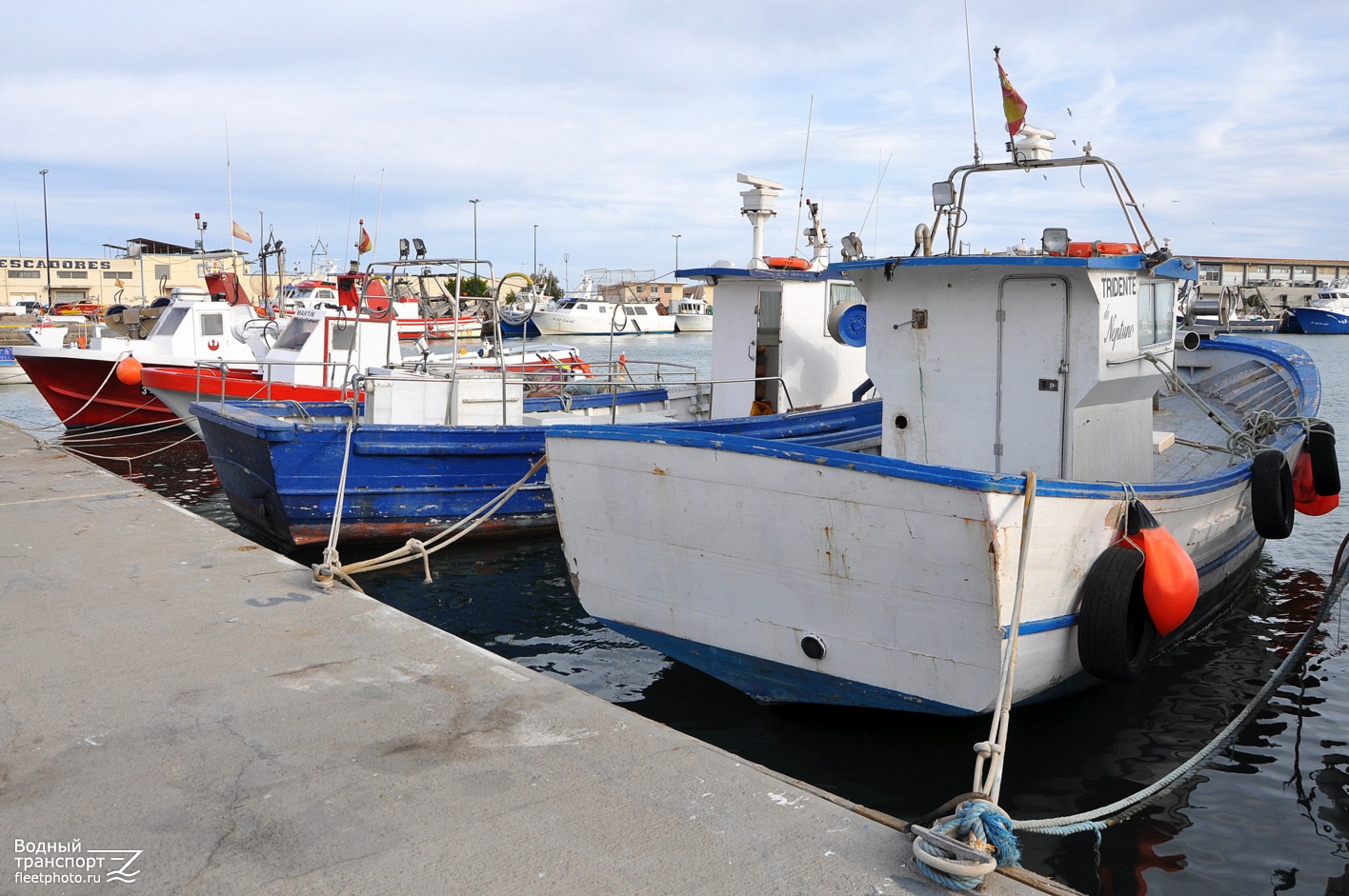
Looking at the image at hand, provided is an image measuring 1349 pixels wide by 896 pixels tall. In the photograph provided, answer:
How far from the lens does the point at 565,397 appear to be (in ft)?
42.3

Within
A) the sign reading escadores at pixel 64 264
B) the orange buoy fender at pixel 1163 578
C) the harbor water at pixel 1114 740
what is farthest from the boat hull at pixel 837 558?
the sign reading escadores at pixel 64 264

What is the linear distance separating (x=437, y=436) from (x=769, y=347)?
13.1 ft

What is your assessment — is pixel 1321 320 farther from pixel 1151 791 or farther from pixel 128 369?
pixel 1151 791

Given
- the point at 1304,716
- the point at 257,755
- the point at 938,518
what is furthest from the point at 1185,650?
the point at 257,755

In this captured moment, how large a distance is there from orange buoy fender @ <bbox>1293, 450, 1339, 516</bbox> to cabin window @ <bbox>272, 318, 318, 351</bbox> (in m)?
14.5

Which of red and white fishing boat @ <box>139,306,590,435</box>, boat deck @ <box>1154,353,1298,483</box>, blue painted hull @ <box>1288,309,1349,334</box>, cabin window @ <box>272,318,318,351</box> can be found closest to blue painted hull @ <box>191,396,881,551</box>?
boat deck @ <box>1154,353,1298,483</box>

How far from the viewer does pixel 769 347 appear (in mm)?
11844

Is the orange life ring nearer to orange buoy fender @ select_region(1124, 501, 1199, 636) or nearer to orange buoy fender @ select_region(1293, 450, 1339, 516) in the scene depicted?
orange buoy fender @ select_region(1124, 501, 1199, 636)

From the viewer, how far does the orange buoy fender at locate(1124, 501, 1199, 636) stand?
203 inches

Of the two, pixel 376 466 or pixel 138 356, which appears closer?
pixel 376 466

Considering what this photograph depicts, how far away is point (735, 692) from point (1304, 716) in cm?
377

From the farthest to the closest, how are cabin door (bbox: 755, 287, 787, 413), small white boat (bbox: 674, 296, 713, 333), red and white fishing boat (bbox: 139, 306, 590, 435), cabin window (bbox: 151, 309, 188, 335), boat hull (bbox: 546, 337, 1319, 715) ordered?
small white boat (bbox: 674, 296, 713, 333) → cabin window (bbox: 151, 309, 188, 335) → red and white fishing boat (bbox: 139, 306, 590, 435) → cabin door (bbox: 755, 287, 787, 413) → boat hull (bbox: 546, 337, 1319, 715)

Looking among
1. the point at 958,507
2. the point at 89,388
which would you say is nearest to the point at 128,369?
the point at 89,388

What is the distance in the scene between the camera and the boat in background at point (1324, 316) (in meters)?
64.5
